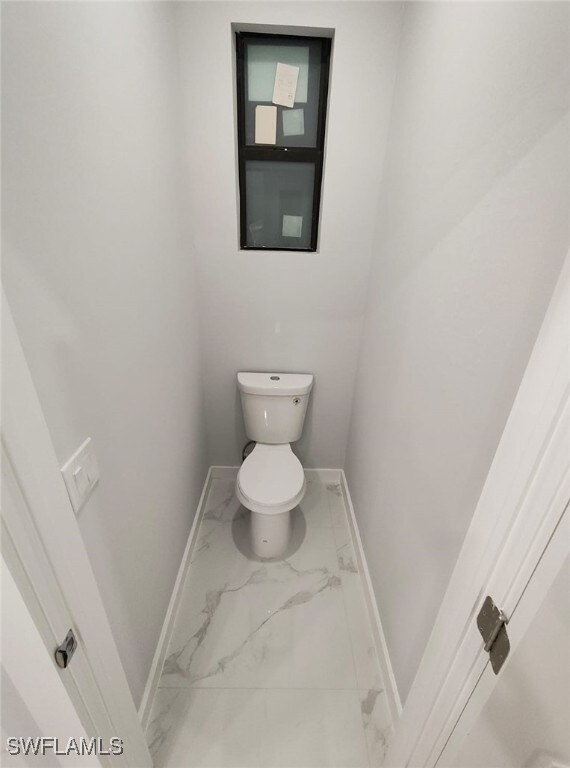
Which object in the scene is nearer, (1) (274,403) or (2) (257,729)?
(2) (257,729)

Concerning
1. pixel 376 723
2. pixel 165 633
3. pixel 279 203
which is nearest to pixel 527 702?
pixel 376 723

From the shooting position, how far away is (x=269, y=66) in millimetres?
1353

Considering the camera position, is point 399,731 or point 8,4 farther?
point 399,731

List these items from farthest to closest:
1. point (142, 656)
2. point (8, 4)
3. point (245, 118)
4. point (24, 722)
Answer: point (245, 118), point (142, 656), point (24, 722), point (8, 4)

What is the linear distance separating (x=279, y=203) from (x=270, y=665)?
194cm

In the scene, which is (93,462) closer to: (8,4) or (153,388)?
(153,388)

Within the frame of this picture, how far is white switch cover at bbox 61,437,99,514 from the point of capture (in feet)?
2.10

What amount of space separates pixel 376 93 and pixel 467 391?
125cm

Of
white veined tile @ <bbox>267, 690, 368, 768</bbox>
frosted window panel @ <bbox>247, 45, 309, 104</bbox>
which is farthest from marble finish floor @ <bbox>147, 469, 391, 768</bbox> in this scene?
frosted window panel @ <bbox>247, 45, 309, 104</bbox>

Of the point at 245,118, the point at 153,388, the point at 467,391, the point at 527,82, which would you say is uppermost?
the point at 245,118

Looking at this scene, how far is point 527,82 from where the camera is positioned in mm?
581

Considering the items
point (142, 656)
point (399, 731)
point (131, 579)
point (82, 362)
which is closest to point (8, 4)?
point (82, 362)

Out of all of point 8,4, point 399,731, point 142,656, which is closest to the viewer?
point 8,4

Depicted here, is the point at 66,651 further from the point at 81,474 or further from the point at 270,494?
the point at 270,494
